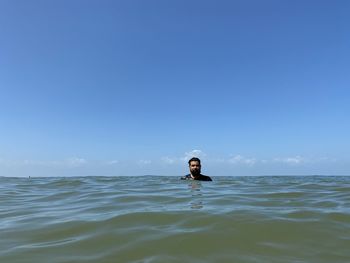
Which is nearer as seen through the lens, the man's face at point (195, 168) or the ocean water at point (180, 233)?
the ocean water at point (180, 233)

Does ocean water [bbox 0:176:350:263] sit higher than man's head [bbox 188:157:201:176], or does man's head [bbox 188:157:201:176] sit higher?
man's head [bbox 188:157:201:176]

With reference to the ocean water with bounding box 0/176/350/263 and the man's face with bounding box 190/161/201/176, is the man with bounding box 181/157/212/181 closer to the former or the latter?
the man's face with bounding box 190/161/201/176

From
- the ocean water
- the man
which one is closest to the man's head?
the man

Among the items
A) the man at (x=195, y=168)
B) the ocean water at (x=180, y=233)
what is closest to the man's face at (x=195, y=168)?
the man at (x=195, y=168)

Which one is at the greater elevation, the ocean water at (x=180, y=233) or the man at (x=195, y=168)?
the man at (x=195, y=168)

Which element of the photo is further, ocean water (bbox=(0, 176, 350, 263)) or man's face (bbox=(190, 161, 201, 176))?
man's face (bbox=(190, 161, 201, 176))

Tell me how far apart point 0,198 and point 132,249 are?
727cm

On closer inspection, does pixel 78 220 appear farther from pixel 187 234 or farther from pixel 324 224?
pixel 324 224

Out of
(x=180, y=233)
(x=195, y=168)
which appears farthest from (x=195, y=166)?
(x=180, y=233)

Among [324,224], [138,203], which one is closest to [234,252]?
[324,224]

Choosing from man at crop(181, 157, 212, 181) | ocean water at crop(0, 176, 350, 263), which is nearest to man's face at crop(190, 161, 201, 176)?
man at crop(181, 157, 212, 181)

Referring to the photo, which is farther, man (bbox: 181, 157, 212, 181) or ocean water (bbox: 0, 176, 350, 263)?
man (bbox: 181, 157, 212, 181)

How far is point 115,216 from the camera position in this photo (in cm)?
635

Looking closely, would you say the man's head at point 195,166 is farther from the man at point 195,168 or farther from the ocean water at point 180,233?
the ocean water at point 180,233
